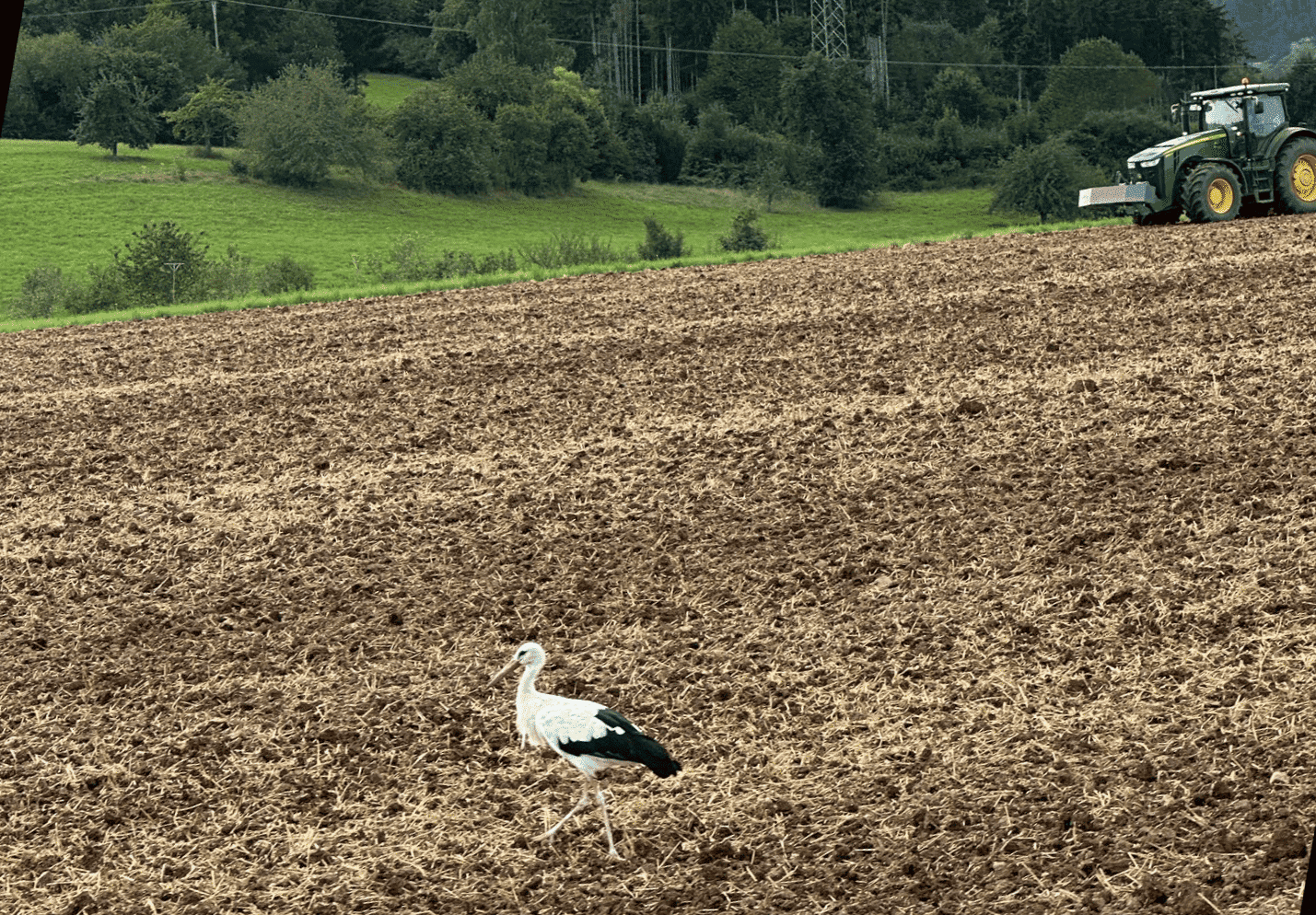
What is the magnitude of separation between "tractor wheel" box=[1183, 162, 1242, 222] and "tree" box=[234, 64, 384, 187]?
42.7 m

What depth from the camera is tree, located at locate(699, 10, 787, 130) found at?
84.2 metres

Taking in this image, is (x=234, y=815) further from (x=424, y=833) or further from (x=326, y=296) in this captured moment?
(x=326, y=296)

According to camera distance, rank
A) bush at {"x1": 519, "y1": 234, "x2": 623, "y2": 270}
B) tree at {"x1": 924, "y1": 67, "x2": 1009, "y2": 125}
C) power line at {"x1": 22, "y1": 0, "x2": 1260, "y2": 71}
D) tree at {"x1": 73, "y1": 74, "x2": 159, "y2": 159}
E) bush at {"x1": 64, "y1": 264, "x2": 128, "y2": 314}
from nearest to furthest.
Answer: bush at {"x1": 519, "y1": 234, "x2": 623, "y2": 270} → bush at {"x1": 64, "y1": 264, "x2": 128, "y2": 314} → tree at {"x1": 73, "y1": 74, "x2": 159, "y2": 159} → tree at {"x1": 924, "y1": 67, "x2": 1009, "y2": 125} → power line at {"x1": 22, "y1": 0, "x2": 1260, "y2": 71}

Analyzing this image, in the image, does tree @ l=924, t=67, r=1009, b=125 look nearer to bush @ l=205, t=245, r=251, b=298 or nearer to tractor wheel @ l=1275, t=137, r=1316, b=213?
bush @ l=205, t=245, r=251, b=298

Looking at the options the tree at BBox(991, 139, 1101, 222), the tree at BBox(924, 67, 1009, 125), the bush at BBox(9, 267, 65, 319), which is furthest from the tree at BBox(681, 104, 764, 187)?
the bush at BBox(9, 267, 65, 319)

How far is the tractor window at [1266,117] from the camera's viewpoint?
75.9 feet

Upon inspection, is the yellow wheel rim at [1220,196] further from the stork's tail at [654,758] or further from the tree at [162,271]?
the tree at [162,271]

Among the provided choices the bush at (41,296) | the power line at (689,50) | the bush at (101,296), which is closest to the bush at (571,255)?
the bush at (101,296)

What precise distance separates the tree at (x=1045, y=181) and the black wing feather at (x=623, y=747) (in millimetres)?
54506

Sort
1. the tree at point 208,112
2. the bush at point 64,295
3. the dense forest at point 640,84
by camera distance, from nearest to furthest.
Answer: the bush at point 64,295 < the dense forest at point 640,84 < the tree at point 208,112

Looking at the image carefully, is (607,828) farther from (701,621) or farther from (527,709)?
(701,621)

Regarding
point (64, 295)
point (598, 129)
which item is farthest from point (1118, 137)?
point (64, 295)

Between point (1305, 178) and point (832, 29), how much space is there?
237ft

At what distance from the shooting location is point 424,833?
18.7 feet
